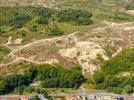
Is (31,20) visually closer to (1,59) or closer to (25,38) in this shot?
(25,38)

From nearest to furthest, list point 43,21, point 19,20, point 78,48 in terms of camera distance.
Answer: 1. point 78,48
2. point 19,20
3. point 43,21

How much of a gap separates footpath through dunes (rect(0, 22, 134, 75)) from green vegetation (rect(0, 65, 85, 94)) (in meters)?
3.69

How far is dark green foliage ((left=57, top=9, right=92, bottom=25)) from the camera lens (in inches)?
4382

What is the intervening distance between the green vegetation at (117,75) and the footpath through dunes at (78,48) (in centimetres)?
224

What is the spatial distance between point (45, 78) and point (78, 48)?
12300mm

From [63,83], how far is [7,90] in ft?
31.7

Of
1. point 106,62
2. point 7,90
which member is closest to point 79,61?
point 106,62

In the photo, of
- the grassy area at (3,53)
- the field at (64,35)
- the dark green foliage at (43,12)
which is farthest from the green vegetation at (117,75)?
the dark green foliage at (43,12)

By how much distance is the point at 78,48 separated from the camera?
283 ft

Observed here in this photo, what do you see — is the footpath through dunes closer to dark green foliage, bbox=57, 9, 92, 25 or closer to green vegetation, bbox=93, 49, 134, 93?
green vegetation, bbox=93, 49, 134, 93

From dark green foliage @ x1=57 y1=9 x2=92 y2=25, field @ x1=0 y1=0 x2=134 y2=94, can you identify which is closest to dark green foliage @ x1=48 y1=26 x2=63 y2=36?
field @ x1=0 y1=0 x2=134 y2=94

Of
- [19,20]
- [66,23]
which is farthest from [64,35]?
[19,20]

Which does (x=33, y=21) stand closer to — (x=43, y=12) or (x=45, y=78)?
(x=43, y=12)

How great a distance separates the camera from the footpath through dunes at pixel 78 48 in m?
82.7
